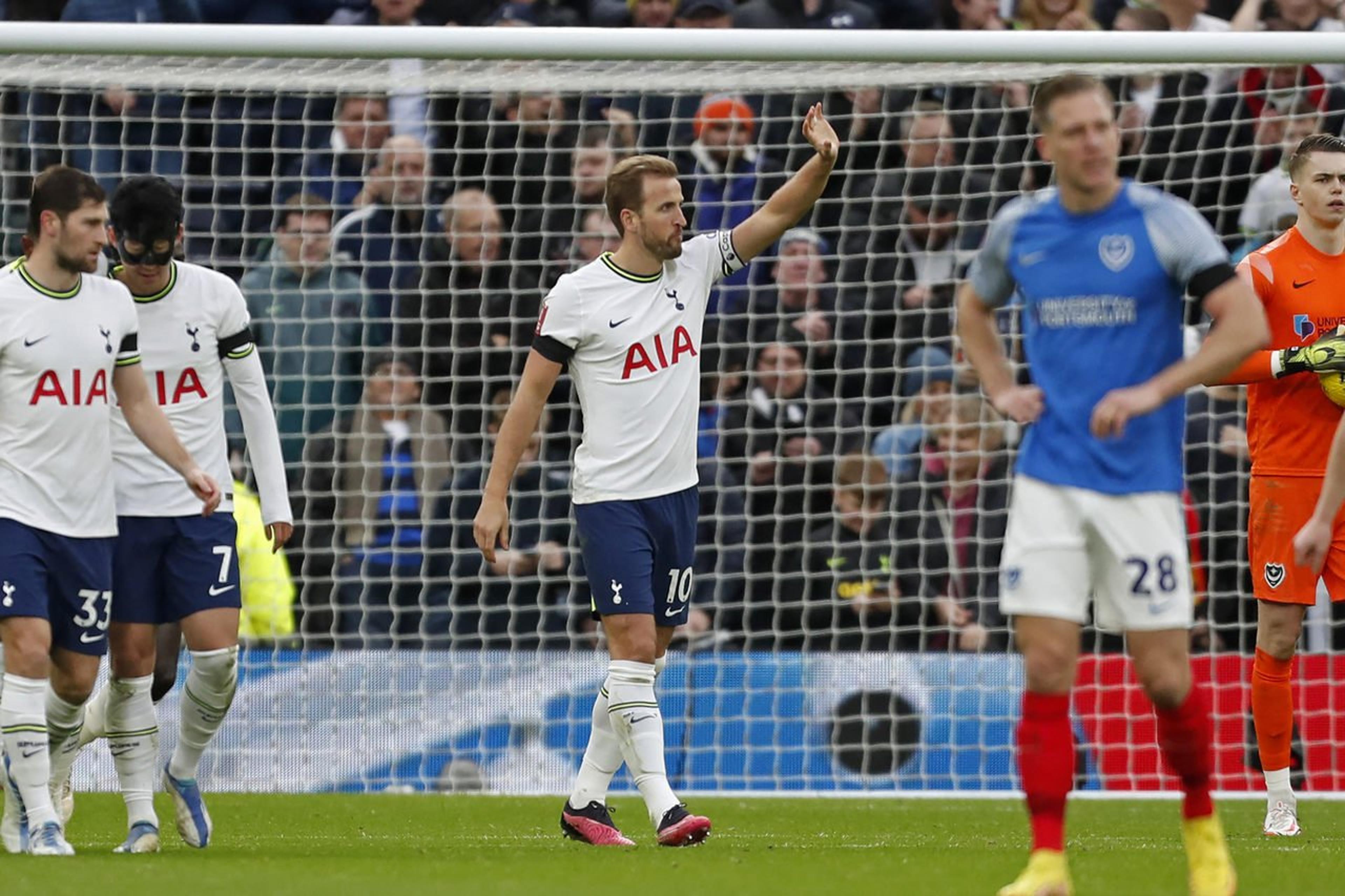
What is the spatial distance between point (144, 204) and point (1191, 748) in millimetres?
4055

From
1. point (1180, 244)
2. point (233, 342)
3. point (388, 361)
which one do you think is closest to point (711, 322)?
point (388, 361)

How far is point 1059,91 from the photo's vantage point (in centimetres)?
525

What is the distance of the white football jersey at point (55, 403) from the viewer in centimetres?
663

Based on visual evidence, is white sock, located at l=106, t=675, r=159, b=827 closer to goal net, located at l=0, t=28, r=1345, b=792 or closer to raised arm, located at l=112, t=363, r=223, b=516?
raised arm, located at l=112, t=363, r=223, b=516

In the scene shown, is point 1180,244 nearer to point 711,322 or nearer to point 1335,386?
point 1335,386

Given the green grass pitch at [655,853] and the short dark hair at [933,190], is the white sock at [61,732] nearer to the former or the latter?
the green grass pitch at [655,853]

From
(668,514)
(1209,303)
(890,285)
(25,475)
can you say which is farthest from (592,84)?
(1209,303)

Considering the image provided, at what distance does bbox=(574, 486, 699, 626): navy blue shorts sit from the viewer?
23.2 feet

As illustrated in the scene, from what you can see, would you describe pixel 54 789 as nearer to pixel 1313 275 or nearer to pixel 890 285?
pixel 1313 275

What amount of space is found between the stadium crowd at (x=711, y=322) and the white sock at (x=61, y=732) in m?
3.69

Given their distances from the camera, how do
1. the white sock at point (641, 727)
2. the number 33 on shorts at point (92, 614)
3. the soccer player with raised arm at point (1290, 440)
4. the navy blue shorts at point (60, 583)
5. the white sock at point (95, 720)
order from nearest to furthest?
the navy blue shorts at point (60, 583) → the number 33 on shorts at point (92, 614) → the white sock at point (641, 727) → the soccer player with raised arm at point (1290, 440) → the white sock at point (95, 720)

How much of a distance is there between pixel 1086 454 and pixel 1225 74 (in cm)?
743

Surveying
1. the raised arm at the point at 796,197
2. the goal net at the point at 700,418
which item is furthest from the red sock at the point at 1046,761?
the goal net at the point at 700,418

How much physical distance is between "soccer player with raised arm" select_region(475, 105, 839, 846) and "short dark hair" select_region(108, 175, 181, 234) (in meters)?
1.38
